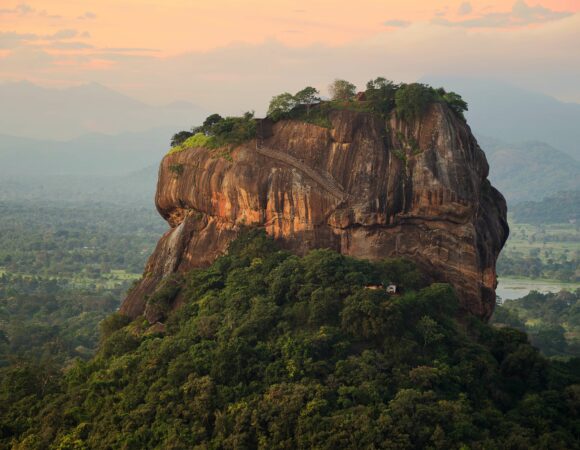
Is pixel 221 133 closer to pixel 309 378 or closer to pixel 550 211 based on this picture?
pixel 309 378

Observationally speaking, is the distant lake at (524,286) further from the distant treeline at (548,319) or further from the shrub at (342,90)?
the shrub at (342,90)

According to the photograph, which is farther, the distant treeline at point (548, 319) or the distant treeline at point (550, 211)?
the distant treeline at point (550, 211)

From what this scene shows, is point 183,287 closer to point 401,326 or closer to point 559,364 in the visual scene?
point 401,326

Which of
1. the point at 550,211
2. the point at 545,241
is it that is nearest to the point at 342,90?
the point at 545,241

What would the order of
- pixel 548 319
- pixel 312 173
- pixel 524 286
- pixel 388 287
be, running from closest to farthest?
pixel 388 287 < pixel 312 173 < pixel 548 319 < pixel 524 286

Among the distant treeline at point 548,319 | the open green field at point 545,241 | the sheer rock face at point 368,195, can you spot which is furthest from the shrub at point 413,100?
the open green field at point 545,241

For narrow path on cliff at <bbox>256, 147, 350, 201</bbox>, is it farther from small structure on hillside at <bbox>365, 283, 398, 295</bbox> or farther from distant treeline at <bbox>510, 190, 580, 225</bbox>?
distant treeline at <bbox>510, 190, 580, 225</bbox>

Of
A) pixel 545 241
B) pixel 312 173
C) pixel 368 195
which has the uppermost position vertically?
pixel 312 173
